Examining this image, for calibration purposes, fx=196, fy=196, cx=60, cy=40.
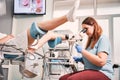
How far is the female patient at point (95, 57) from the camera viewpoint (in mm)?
1655

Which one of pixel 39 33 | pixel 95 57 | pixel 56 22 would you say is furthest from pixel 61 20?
pixel 95 57

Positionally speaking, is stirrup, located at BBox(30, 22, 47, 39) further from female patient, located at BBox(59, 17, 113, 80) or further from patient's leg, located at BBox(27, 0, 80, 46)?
female patient, located at BBox(59, 17, 113, 80)

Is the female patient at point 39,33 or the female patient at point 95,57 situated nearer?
the female patient at point 95,57

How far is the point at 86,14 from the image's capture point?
4.14m

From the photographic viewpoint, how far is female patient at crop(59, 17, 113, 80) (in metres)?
1.66

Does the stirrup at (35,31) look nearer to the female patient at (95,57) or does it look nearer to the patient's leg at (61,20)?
the patient's leg at (61,20)

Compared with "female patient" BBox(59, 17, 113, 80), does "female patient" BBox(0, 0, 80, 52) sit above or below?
above

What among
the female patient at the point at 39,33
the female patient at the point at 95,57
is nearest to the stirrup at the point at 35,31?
the female patient at the point at 39,33

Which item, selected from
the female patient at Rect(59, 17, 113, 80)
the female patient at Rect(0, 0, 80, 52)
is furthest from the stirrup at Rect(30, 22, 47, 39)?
the female patient at Rect(59, 17, 113, 80)

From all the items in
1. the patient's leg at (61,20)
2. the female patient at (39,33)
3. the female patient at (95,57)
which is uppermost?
the patient's leg at (61,20)

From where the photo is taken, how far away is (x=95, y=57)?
5.44 feet

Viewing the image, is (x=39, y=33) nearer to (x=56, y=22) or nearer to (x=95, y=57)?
(x=56, y=22)

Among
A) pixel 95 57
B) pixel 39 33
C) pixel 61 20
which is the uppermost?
pixel 61 20

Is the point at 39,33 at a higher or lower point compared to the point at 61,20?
lower
